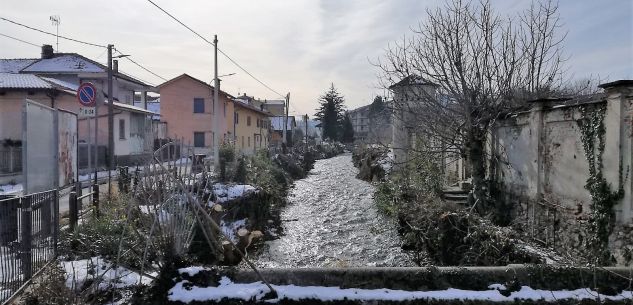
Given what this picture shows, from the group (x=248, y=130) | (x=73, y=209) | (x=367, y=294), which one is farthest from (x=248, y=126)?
(x=367, y=294)

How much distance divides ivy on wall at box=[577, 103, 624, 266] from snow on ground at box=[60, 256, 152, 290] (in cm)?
650

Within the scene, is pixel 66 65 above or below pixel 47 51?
below

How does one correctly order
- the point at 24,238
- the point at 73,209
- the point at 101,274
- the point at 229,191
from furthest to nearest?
the point at 229,191 → the point at 73,209 → the point at 101,274 → the point at 24,238

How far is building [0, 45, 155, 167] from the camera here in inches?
846

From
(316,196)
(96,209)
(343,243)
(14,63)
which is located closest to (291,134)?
(14,63)

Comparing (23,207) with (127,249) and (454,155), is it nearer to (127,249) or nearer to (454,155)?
(127,249)

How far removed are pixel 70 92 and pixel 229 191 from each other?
13.9 metres

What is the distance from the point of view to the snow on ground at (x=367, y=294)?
4.51 metres

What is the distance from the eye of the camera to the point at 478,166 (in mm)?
12461

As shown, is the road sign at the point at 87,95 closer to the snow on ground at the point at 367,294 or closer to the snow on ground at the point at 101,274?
the snow on ground at the point at 101,274

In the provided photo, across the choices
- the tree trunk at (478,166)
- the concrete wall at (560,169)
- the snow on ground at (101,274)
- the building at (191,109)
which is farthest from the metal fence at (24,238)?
the building at (191,109)

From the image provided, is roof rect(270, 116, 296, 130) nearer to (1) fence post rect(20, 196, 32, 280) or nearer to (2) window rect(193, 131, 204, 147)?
(2) window rect(193, 131, 204, 147)

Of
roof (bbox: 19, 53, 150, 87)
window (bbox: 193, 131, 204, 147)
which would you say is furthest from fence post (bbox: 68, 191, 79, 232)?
window (bbox: 193, 131, 204, 147)

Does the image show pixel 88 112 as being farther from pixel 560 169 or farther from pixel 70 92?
pixel 70 92
